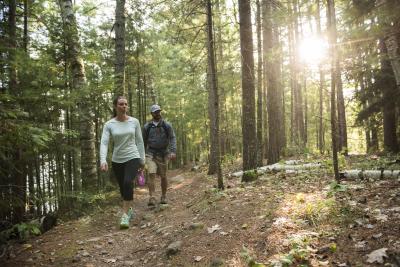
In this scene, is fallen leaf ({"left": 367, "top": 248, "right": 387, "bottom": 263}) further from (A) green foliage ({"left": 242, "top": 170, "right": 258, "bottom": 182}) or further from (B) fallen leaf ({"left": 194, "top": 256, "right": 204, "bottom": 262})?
(A) green foliage ({"left": 242, "top": 170, "right": 258, "bottom": 182})

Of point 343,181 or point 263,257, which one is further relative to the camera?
point 343,181

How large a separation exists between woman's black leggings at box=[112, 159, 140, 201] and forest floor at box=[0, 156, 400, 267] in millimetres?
843

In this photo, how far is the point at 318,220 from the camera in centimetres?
486

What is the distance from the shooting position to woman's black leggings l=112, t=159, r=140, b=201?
22.5ft

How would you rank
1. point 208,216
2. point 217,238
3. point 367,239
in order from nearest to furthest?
1. point 367,239
2. point 217,238
3. point 208,216

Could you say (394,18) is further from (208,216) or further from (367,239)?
(208,216)

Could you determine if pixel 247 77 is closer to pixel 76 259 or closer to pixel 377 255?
pixel 76 259

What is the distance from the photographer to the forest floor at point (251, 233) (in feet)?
13.3

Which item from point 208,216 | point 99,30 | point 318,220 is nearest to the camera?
point 318,220

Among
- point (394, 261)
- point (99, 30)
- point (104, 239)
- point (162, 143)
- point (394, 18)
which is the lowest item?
point (104, 239)

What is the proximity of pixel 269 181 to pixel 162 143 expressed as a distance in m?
2.93

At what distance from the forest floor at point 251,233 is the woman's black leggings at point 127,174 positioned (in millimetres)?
843

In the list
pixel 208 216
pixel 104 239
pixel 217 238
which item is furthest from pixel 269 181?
pixel 104 239

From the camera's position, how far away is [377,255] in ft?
11.9
